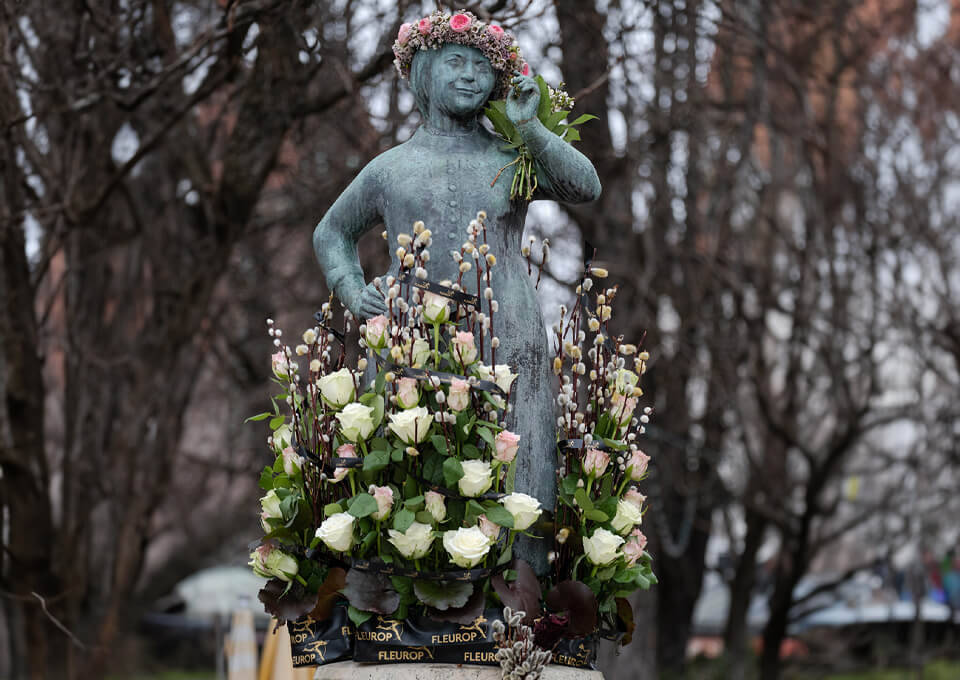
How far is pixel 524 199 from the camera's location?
4961 mm

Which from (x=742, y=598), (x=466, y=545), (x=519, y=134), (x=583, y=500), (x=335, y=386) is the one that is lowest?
(x=466, y=545)

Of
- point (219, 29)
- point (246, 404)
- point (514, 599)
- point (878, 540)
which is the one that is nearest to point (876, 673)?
point (878, 540)

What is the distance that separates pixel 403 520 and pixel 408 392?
42 cm

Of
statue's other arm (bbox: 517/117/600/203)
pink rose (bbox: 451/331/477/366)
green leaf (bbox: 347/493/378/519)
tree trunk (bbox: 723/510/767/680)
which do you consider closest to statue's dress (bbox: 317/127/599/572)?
statue's other arm (bbox: 517/117/600/203)

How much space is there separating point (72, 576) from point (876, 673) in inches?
609

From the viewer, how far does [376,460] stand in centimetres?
419

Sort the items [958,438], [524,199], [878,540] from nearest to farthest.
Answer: [524,199], [958,438], [878,540]

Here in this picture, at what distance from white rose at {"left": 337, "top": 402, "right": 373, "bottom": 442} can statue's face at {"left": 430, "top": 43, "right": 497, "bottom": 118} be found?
54.7 inches

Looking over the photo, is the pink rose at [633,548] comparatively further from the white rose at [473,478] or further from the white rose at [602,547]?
the white rose at [473,478]

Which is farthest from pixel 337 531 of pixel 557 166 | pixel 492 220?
pixel 557 166

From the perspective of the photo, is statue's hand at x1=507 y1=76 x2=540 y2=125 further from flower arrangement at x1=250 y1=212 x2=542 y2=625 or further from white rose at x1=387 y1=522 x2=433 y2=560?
white rose at x1=387 y1=522 x2=433 y2=560

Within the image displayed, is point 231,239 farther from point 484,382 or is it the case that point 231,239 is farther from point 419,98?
point 484,382

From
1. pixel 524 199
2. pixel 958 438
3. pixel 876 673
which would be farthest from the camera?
pixel 876 673

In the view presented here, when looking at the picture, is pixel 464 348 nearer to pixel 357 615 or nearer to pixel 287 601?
pixel 357 615
